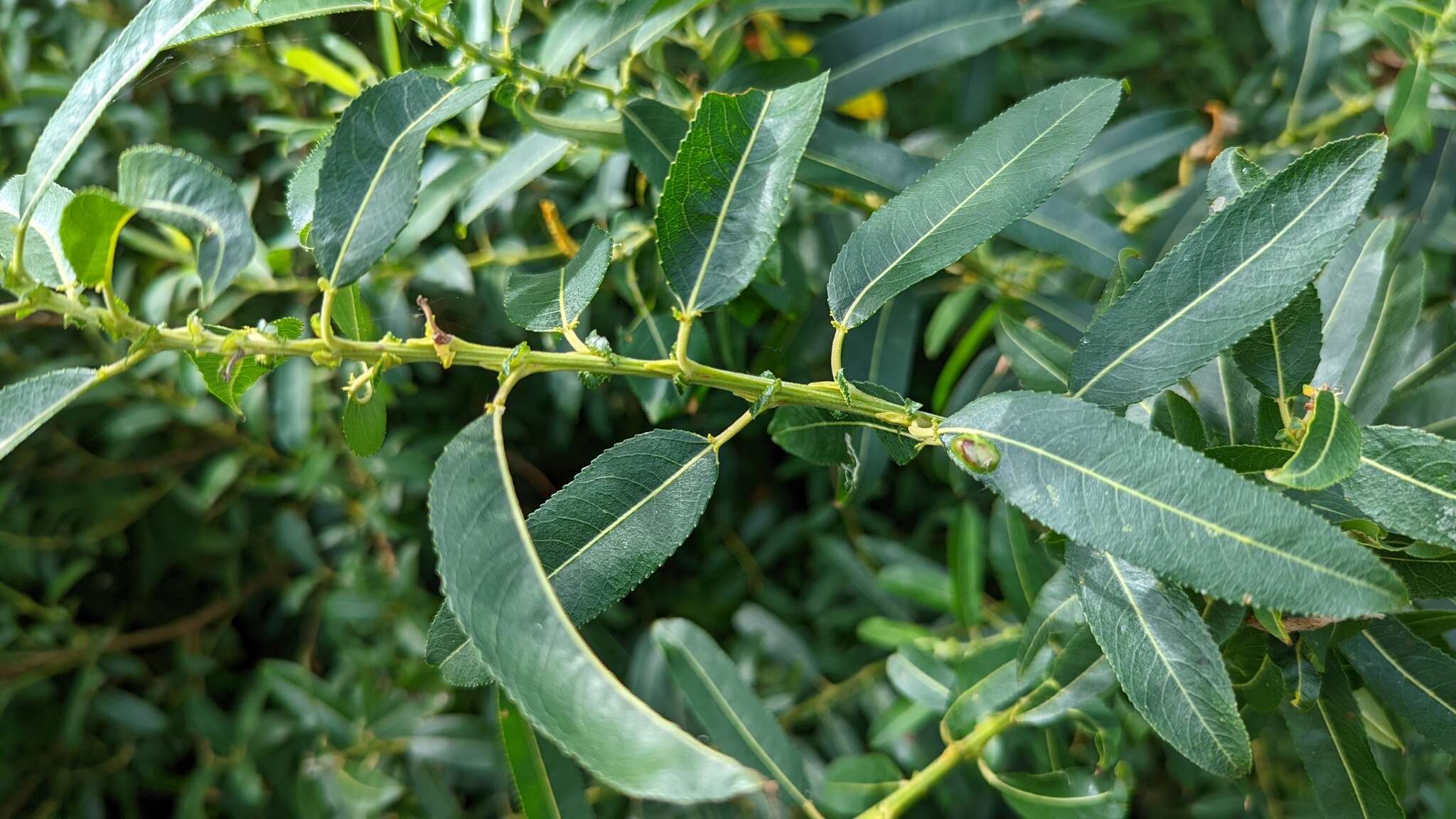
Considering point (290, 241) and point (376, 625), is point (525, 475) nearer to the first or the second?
point (376, 625)

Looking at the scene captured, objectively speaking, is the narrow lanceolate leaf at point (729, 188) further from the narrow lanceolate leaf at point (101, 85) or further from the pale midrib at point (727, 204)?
the narrow lanceolate leaf at point (101, 85)

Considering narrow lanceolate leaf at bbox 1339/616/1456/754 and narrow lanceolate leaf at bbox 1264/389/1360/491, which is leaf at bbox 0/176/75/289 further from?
narrow lanceolate leaf at bbox 1339/616/1456/754

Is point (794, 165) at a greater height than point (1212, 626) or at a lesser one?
greater

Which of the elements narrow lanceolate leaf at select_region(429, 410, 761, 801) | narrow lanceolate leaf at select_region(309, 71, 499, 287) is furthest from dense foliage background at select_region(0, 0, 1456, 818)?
narrow lanceolate leaf at select_region(429, 410, 761, 801)

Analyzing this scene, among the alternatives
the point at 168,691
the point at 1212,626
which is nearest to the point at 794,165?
the point at 1212,626

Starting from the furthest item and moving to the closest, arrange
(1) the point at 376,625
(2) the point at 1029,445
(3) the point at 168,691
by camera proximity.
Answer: (3) the point at 168,691 → (1) the point at 376,625 → (2) the point at 1029,445

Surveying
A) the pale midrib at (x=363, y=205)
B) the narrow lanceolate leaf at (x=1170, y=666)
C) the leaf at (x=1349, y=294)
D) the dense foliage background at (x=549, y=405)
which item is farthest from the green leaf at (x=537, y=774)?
the leaf at (x=1349, y=294)
